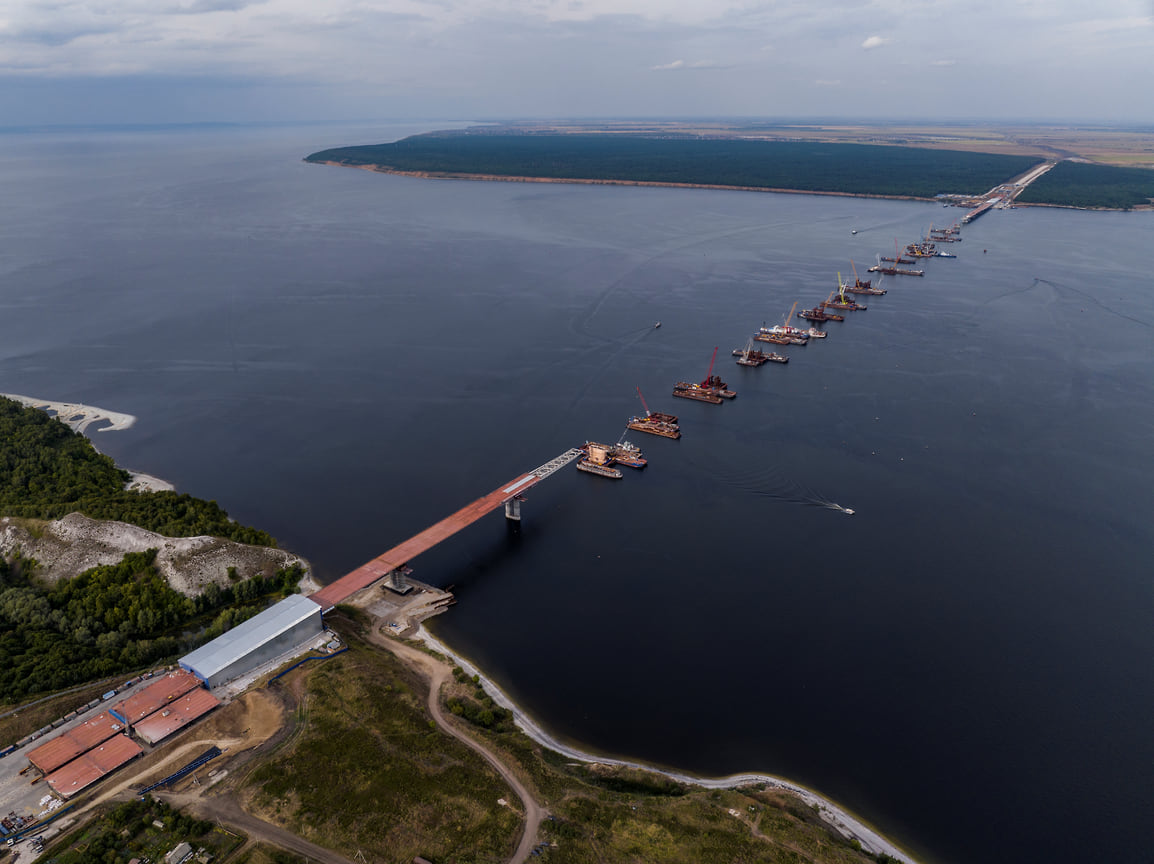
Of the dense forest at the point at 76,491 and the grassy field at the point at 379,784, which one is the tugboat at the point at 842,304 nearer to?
the dense forest at the point at 76,491

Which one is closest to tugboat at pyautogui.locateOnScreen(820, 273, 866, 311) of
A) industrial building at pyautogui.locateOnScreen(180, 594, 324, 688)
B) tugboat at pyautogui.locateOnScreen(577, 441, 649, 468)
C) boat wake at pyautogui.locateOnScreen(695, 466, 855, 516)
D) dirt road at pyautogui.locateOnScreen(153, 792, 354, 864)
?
boat wake at pyautogui.locateOnScreen(695, 466, 855, 516)

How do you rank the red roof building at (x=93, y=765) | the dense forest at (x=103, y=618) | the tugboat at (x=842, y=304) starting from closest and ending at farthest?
the red roof building at (x=93, y=765) → the dense forest at (x=103, y=618) → the tugboat at (x=842, y=304)

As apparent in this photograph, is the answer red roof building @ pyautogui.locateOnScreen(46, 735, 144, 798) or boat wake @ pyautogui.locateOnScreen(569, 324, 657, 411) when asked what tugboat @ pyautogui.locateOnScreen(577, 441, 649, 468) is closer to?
boat wake @ pyautogui.locateOnScreen(569, 324, 657, 411)

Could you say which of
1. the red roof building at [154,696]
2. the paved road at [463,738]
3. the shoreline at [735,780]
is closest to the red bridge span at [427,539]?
the paved road at [463,738]

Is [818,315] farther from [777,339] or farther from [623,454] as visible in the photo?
[623,454]

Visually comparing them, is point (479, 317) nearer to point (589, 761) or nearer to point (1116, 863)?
point (589, 761)
